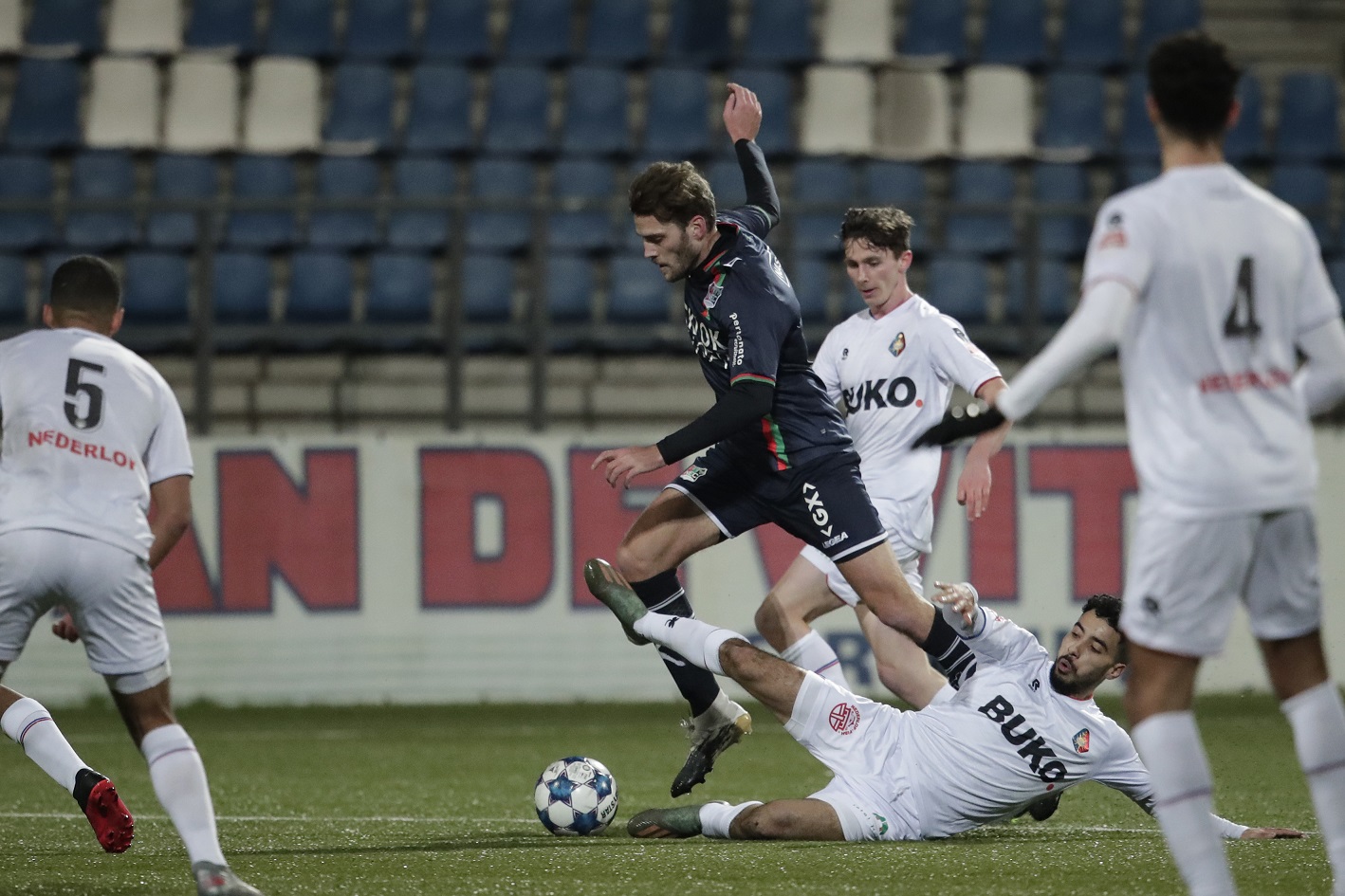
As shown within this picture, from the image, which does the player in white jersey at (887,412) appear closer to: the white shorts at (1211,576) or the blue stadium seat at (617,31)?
the white shorts at (1211,576)

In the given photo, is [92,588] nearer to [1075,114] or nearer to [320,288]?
[320,288]

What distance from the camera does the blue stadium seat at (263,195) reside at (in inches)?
518

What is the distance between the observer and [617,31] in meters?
15.1

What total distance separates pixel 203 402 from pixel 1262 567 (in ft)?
29.1

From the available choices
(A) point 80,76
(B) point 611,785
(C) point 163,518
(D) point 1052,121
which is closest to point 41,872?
(C) point 163,518

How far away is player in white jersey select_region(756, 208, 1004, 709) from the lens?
716 centimetres

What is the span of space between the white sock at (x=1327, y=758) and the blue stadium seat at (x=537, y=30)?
11.7m

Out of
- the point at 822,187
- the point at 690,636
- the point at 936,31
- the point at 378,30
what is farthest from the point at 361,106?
the point at 690,636

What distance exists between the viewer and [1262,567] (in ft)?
12.8

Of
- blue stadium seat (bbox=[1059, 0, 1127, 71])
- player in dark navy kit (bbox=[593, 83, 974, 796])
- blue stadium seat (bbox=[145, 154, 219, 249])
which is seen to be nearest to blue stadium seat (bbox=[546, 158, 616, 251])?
blue stadium seat (bbox=[145, 154, 219, 249])

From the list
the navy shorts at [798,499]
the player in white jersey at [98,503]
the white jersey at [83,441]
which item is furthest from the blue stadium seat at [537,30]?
the white jersey at [83,441]

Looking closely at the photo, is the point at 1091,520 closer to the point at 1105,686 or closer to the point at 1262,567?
the point at 1105,686

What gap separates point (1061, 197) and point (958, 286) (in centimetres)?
178

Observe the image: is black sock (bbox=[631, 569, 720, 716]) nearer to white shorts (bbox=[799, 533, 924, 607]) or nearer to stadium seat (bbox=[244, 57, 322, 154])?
white shorts (bbox=[799, 533, 924, 607])
